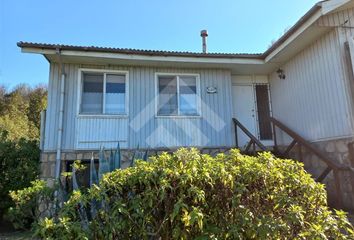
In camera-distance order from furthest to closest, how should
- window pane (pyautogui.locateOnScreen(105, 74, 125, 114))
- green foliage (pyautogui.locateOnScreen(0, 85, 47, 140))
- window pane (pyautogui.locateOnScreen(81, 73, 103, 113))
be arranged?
green foliage (pyautogui.locateOnScreen(0, 85, 47, 140))
window pane (pyautogui.locateOnScreen(105, 74, 125, 114))
window pane (pyautogui.locateOnScreen(81, 73, 103, 113))

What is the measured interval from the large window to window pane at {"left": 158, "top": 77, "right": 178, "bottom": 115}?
3.71 feet

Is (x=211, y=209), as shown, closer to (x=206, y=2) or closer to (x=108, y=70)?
(x=108, y=70)

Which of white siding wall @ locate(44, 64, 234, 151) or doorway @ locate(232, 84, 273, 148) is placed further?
doorway @ locate(232, 84, 273, 148)

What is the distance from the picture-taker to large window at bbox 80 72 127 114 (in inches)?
338

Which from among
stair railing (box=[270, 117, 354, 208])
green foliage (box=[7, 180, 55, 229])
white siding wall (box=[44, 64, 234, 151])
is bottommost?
green foliage (box=[7, 180, 55, 229])

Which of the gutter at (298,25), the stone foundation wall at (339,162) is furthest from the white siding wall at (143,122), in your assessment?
the stone foundation wall at (339,162)

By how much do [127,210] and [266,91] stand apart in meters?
8.95

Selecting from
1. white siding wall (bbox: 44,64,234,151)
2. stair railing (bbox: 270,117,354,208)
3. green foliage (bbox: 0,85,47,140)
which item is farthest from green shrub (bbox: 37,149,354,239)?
green foliage (bbox: 0,85,47,140)

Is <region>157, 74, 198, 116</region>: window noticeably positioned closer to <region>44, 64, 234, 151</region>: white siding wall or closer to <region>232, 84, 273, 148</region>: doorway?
<region>44, 64, 234, 151</region>: white siding wall

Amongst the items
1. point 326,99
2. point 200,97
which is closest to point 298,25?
point 326,99

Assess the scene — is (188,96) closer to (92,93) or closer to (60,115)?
(92,93)

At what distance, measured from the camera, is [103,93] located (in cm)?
865

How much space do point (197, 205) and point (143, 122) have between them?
19.9 ft

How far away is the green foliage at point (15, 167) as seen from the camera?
7648 mm
